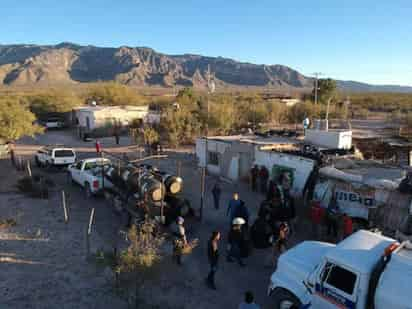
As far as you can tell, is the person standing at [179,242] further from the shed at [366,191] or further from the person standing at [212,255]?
the shed at [366,191]

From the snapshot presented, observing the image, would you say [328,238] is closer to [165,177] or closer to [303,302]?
[303,302]

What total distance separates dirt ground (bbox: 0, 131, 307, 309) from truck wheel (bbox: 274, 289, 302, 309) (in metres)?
0.90

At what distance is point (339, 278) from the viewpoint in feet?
17.7

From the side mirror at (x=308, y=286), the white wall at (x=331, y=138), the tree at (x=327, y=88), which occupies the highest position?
the tree at (x=327, y=88)

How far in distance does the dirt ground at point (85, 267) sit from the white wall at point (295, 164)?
91.6 inches

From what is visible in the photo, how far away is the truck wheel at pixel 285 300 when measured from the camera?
6172mm

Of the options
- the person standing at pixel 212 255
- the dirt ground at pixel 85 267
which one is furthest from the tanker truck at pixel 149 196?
the person standing at pixel 212 255

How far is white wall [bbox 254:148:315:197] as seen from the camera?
13.9 meters

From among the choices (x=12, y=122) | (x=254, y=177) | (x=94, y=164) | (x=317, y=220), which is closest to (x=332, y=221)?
(x=317, y=220)

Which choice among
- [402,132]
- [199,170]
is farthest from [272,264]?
[402,132]

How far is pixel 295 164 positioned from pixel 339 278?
931cm

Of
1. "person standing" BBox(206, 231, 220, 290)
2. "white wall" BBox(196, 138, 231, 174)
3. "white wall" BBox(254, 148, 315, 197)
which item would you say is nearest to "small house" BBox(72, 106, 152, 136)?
"white wall" BBox(196, 138, 231, 174)

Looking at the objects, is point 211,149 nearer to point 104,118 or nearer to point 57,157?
point 57,157

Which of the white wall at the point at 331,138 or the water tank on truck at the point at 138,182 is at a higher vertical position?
the white wall at the point at 331,138
